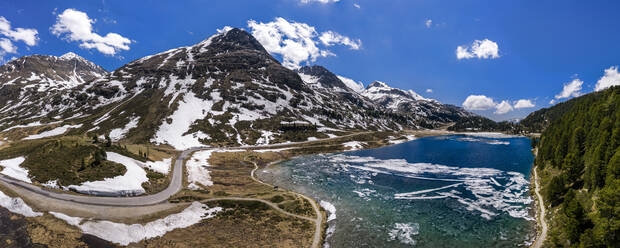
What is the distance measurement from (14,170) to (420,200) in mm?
Answer: 86012

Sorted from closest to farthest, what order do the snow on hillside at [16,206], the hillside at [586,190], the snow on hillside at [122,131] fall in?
the hillside at [586,190], the snow on hillside at [16,206], the snow on hillside at [122,131]

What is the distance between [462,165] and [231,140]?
11469cm

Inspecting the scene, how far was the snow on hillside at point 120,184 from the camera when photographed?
49.4 metres

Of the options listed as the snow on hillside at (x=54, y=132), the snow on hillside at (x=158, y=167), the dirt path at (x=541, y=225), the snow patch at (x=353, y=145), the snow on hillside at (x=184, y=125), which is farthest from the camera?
the snow patch at (x=353, y=145)

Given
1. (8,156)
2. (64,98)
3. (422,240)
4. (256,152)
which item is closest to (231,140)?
(256,152)

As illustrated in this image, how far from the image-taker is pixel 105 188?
5072 centimetres

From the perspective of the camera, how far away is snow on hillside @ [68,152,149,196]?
49438 mm

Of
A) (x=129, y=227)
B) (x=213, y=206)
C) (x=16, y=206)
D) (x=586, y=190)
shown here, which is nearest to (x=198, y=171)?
(x=213, y=206)

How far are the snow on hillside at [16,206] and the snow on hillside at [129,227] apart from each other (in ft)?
9.58

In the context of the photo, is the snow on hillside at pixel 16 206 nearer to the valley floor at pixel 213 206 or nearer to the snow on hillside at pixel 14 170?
the valley floor at pixel 213 206

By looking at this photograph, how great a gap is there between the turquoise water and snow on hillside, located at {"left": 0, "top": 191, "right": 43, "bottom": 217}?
47.3m

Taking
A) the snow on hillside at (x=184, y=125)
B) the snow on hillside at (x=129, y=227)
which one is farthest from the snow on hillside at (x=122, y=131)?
the snow on hillside at (x=129, y=227)

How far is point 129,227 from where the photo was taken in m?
39.6

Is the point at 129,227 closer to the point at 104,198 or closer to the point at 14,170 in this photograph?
the point at 104,198
